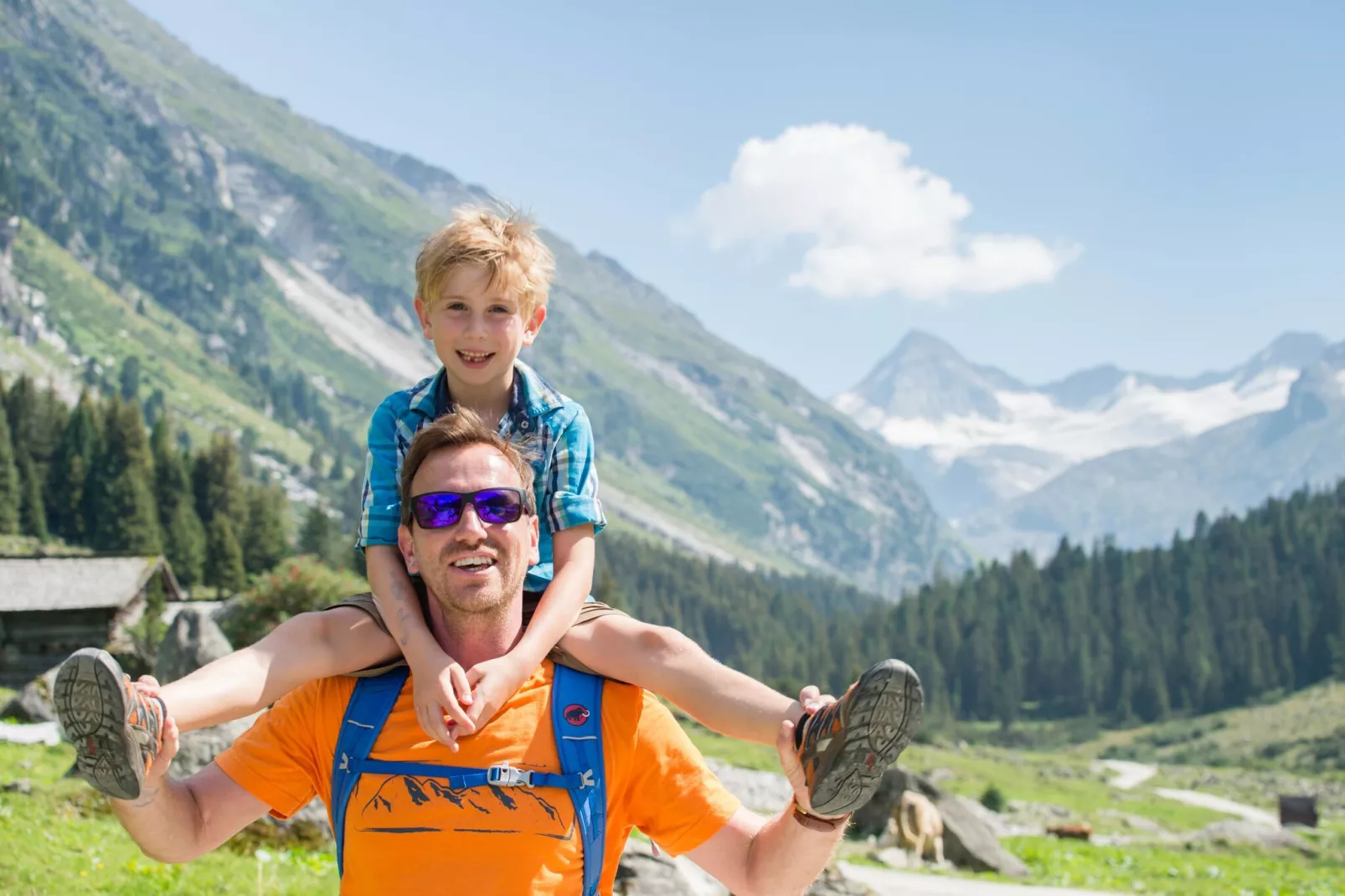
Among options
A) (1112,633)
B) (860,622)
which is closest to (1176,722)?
(1112,633)

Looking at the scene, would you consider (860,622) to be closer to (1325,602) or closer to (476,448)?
(1325,602)

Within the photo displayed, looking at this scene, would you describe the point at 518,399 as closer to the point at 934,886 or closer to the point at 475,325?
the point at 475,325

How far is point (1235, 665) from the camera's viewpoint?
14112 cm

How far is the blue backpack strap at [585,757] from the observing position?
4922 millimetres

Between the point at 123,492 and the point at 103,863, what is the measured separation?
8734 cm

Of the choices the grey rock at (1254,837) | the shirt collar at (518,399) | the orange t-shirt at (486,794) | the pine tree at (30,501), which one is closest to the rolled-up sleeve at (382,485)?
the shirt collar at (518,399)

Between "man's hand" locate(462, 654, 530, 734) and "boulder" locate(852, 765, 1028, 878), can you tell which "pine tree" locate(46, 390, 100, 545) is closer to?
"boulder" locate(852, 765, 1028, 878)

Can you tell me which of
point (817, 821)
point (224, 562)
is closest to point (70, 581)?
point (224, 562)

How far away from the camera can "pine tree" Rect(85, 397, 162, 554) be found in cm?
8631

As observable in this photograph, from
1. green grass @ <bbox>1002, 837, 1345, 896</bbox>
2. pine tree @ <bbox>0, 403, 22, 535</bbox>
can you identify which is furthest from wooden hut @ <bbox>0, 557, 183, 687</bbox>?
green grass @ <bbox>1002, 837, 1345, 896</bbox>

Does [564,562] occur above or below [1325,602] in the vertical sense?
below

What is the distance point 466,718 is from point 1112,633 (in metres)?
169

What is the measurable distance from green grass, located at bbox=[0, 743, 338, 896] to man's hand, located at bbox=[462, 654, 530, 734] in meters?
5.33

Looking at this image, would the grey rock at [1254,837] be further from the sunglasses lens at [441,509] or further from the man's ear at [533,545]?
the sunglasses lens at [441,509]
